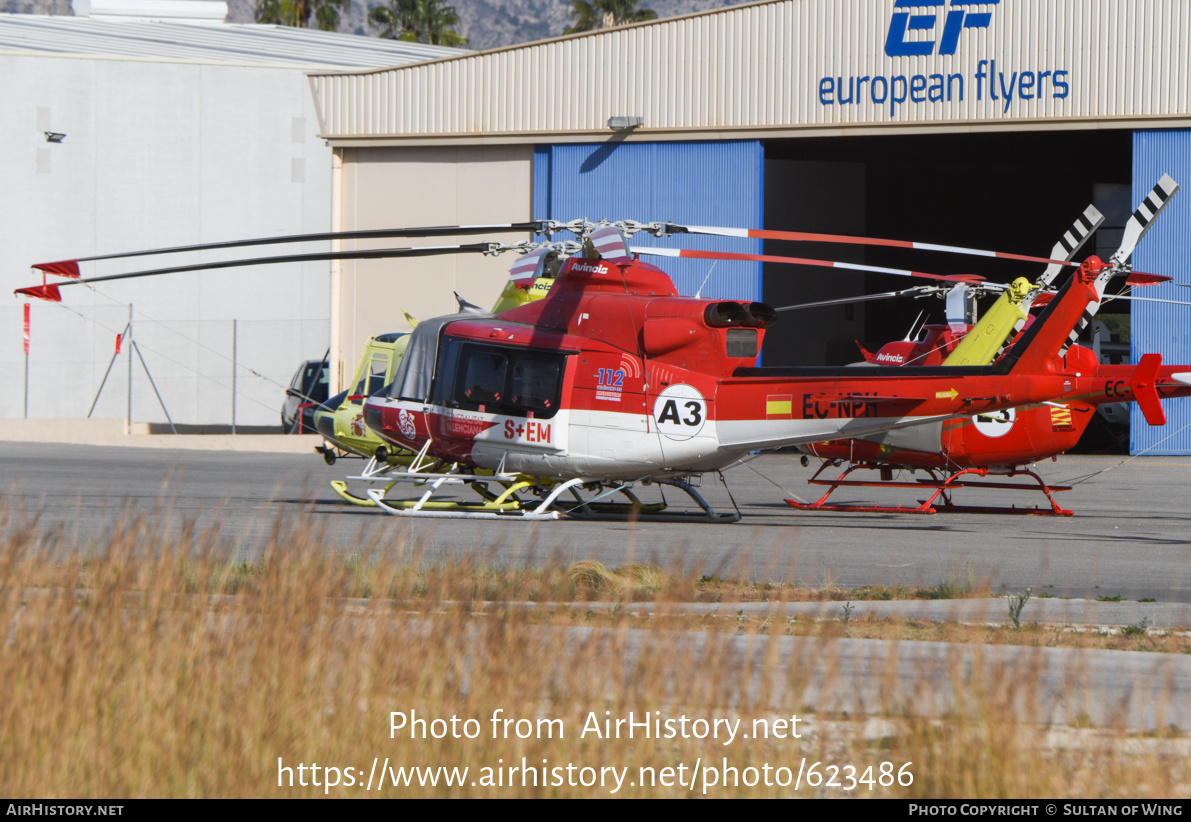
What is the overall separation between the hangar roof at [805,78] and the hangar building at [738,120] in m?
0.04

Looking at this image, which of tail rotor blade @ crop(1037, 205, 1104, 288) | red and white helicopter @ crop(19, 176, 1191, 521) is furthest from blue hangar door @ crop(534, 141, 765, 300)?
red and white helicopter @ crop(19, 176, 1191, 521)

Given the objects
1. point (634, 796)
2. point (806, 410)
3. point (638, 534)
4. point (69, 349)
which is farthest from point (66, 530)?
point (69, 349)

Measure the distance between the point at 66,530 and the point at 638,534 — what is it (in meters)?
5.75

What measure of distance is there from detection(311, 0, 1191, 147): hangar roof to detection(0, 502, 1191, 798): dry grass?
23195 millimetres

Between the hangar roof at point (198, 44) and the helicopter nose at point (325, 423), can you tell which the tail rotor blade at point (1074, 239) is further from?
the hangar roof at point (198, 44)

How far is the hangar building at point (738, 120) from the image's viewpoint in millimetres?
26109

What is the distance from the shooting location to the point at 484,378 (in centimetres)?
1502

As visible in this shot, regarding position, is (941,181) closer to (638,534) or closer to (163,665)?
(638,534)

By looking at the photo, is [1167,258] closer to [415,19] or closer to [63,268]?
[63,268]

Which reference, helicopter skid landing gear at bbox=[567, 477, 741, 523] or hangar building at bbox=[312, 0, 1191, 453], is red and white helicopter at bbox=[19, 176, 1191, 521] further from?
hangar building at bbox=[312, 0, 1191, 453]

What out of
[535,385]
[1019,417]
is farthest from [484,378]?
[1019,417]

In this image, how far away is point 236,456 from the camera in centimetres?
2792

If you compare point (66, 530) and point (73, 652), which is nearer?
point (73, 652)

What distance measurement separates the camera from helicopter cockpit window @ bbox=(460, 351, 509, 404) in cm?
1488
